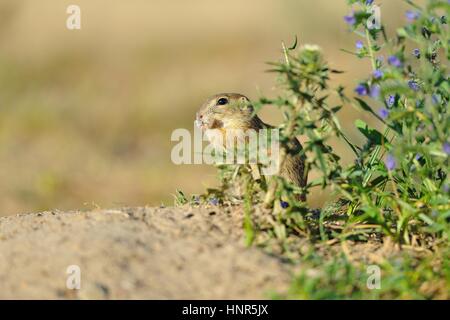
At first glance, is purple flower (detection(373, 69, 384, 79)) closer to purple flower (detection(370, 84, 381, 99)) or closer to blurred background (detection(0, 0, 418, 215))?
purple flower (detection(370, 84, 381, 99))

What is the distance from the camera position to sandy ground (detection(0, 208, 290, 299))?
150 inches

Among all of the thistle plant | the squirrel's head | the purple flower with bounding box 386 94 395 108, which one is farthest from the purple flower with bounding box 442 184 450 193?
the squirrel's head

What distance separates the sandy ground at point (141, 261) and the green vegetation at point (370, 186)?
178mm

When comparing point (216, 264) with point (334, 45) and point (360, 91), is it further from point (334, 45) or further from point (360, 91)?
point (334, 45)

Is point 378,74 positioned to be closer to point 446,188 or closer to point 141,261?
point 446,188

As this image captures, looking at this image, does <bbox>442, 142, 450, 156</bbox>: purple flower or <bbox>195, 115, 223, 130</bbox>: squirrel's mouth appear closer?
<bbox>442, 142, 450, 156</bbox>: purple flower

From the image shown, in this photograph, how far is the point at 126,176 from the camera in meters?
10.8

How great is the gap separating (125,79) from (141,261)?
12274 millimetres

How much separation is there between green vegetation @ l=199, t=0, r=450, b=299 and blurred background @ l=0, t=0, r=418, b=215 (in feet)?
16.8

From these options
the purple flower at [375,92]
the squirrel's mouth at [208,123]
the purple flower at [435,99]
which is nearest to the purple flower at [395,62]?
the purple flower at [375,92]

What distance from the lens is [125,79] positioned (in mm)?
15984

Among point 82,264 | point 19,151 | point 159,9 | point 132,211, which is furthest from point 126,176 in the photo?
point 159,9

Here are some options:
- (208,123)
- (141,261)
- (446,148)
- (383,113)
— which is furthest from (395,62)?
(208,123)

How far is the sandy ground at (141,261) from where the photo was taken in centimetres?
380
